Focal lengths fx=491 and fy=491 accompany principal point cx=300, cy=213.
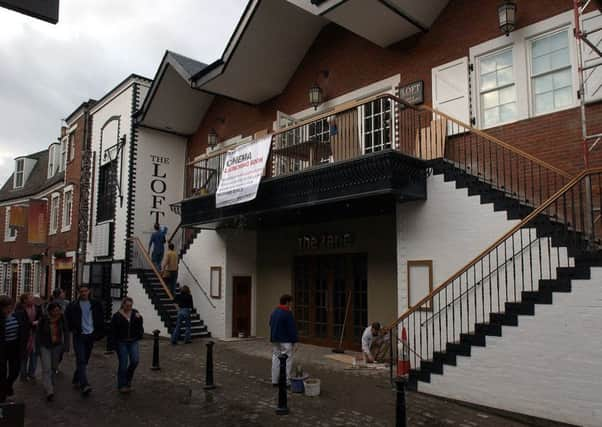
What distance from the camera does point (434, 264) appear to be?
9.36 m

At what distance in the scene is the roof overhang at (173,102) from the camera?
16.9 meters

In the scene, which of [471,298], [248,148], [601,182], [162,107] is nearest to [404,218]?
[471,298]

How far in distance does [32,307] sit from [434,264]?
23.7 feet

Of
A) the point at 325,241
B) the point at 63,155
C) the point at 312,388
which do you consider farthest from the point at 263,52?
the point at 63,155

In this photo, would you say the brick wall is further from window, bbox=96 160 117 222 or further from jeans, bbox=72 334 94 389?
jeans, bbox=72 334 94 389

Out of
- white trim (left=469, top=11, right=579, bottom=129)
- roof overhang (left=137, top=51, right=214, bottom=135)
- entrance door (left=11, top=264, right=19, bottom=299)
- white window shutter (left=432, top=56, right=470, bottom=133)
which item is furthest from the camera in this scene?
entrance door (left=11, top=264, right=19, bottom=299)

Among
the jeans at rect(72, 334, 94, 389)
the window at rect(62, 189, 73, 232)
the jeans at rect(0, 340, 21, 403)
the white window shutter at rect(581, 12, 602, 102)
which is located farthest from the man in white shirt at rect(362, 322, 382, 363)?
the window at rect(62, 189, 73, 232)

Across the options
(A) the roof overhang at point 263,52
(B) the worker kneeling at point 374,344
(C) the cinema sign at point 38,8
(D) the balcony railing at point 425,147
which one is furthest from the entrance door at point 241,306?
(C) the cinema sign at point 38,8

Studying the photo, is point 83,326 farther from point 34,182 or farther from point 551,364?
point 34,182

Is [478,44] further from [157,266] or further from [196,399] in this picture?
[157,266]

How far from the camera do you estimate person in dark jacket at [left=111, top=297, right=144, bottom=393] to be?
311 inches

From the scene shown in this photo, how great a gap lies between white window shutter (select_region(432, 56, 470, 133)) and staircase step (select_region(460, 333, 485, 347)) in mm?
4732

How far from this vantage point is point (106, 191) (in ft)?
66.4

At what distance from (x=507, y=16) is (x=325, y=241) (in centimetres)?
668
